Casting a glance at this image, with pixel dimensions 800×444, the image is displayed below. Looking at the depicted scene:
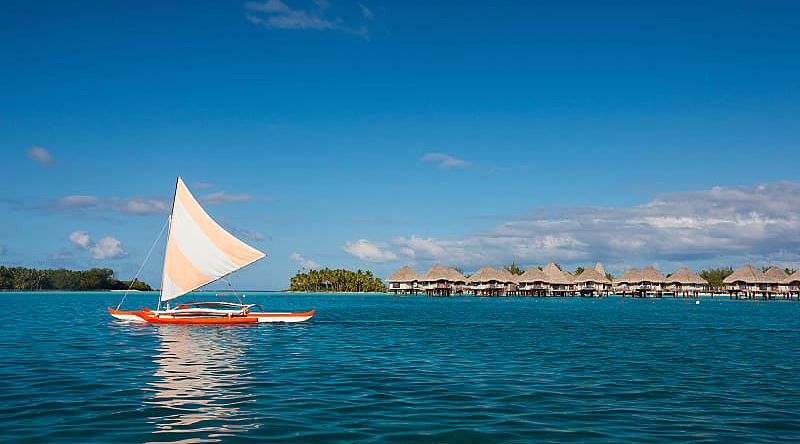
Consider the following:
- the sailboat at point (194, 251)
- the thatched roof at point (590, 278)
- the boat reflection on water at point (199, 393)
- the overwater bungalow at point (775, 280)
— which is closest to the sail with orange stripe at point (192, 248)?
the sailboat at point (194, 251)

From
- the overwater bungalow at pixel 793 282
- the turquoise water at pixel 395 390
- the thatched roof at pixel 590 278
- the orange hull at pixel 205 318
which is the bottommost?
the turquoise water at pixel 395 390

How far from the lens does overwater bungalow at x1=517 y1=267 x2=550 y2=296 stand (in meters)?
146

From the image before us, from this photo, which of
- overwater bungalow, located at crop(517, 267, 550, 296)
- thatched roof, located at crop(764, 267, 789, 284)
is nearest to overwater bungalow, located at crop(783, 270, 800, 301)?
thatched roof, located at crop(764, 267, 789, 284)

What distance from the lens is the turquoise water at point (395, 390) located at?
12828 millimetres

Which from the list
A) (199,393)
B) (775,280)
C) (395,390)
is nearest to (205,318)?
(199,393)

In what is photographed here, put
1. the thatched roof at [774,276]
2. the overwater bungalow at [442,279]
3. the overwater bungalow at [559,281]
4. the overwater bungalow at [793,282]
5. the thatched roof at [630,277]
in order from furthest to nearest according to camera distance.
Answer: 1. the overwater bungalow at [442,279]
2. the overwater bungalow at [559,281]
3. the thatched roof at [630,277]
4. the thatched roof at [774,276]
5. the overwater bungalow at [793,282]

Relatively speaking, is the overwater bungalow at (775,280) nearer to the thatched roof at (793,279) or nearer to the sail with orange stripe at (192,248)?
the thatched roof at (793,279)

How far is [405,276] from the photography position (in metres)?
154

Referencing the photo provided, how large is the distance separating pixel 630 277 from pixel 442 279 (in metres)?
43.0

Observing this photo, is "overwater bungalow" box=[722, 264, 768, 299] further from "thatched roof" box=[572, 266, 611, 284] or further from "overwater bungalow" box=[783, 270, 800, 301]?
"thatched roof" box=[572, 266, 611, 284]

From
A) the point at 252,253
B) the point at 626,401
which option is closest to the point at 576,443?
the point at 626,401

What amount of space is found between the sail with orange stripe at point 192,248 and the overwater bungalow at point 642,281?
118m

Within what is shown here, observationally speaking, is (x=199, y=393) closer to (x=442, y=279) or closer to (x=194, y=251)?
(x=194, y=251)

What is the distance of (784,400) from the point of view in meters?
16.6
